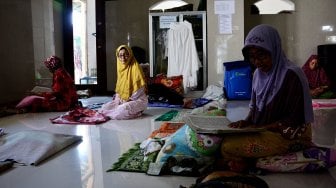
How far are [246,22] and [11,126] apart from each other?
195 inches

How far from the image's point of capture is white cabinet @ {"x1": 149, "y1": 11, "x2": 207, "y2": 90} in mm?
6930

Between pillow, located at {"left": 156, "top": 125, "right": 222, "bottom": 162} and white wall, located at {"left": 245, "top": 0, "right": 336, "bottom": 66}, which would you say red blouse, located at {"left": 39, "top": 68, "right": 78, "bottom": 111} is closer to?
pillow, located at {"left": 156, "top": 125, "right": 222, "bottom": 162}

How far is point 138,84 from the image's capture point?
4809 mm

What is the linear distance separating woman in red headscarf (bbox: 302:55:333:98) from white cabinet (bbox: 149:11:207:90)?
1.92 m

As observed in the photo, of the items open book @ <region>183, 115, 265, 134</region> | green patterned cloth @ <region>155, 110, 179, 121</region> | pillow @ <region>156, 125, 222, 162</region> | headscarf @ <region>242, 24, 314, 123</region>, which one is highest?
headscarf @ <region>242, 24, 314, 123</region>

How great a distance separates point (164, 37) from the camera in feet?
23.6

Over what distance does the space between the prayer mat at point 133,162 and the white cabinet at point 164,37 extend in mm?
4440

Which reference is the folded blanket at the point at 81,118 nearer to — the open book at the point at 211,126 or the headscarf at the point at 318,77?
the open book at the point at 211,126

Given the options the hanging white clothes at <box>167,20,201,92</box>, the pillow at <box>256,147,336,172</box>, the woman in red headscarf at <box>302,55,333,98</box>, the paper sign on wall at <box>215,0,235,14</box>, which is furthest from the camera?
the hanging white clothes at <box>167,20,201,92</box>

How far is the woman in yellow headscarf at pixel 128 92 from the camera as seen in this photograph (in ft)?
15.0

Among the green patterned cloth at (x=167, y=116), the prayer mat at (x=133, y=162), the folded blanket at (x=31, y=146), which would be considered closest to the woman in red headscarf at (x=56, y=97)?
the green patterned cloth at (x=167, y=116)

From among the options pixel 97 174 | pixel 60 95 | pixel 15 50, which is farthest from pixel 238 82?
pixel 97 174

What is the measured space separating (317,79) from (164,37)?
2968mm

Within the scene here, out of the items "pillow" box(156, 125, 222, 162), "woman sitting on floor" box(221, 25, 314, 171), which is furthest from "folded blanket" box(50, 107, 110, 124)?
"woman sitting on floor" box(221, 25, 314, 171)
